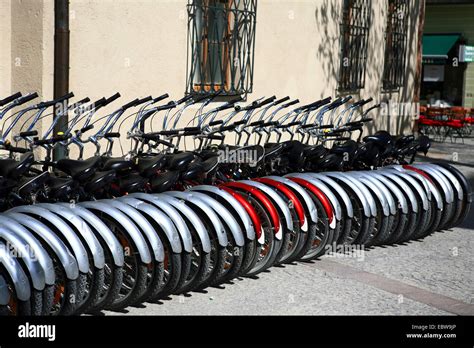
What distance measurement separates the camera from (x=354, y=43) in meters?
13.0

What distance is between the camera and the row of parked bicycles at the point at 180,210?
4.95 m

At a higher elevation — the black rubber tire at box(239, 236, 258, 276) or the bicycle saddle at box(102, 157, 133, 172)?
the bicycle saddle at box(102, 157, 133, 172)

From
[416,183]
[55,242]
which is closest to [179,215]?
[55,242]

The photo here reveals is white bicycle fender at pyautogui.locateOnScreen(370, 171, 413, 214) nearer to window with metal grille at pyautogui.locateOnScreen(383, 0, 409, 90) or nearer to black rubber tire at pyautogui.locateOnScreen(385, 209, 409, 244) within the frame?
black rubber tire at pyautogui.locateOnScreen(385, 209, 409, 244)

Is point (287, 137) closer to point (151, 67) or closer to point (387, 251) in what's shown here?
point (151, 67)

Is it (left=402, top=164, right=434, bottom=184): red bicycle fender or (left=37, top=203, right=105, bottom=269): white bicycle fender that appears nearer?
(left=37, top=203, right=105, bottom=269): white bicycle fender

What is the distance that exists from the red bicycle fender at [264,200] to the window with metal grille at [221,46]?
3254 millimetres

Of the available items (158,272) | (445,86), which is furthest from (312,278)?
(445,86)

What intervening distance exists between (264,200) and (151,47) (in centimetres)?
328

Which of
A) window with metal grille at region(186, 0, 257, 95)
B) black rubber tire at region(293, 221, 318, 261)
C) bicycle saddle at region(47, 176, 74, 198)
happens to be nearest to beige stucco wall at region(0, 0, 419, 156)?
window with metal grille at region(186, 0, 257, 95)

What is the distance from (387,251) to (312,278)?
1323mm

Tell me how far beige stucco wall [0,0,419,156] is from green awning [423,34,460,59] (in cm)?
1503

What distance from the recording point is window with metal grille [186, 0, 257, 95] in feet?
31.9

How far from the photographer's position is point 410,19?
49.0ft
